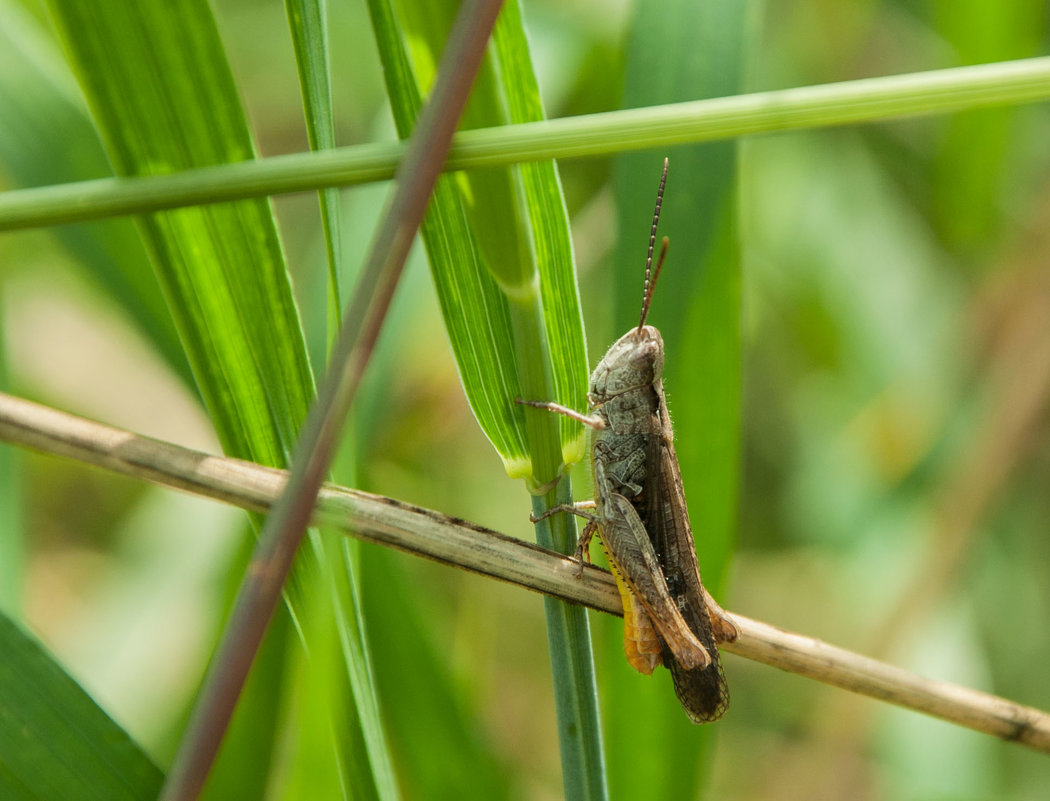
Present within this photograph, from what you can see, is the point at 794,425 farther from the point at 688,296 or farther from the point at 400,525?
the point at 400,525

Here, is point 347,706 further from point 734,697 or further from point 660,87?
point 734,697

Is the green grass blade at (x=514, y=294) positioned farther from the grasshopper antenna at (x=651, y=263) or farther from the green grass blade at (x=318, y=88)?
the grasshopper antenna at (x=651, y=263)

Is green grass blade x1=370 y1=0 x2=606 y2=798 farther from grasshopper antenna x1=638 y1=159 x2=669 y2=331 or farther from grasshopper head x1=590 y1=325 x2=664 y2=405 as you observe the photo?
grasshopper head x1=590 y1=325 x2=664 y2=405

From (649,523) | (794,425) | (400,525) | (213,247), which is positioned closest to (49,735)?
(400,525)

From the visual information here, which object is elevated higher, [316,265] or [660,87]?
[660,87]

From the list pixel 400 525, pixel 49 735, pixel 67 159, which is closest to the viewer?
pixel 49 735

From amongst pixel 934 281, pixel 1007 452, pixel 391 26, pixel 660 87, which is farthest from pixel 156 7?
pixel 934 281

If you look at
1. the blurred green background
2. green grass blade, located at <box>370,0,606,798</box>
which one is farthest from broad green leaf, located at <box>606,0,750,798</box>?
the blurred green background
